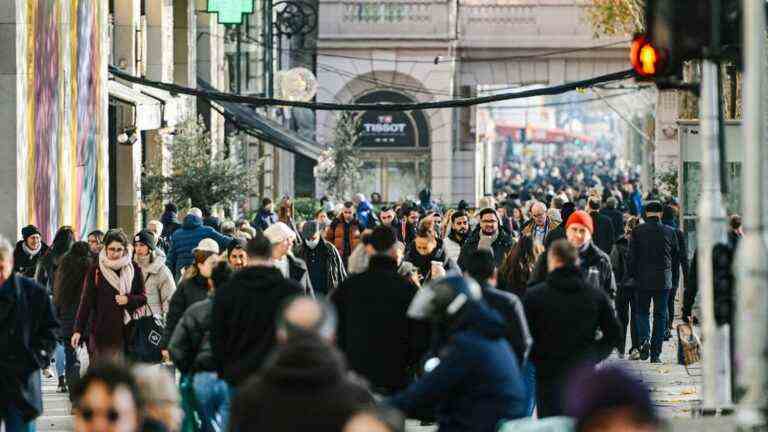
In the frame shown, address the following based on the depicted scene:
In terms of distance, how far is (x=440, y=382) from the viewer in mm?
8930

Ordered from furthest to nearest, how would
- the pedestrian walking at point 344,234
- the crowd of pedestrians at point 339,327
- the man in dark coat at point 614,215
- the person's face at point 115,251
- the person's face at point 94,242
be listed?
the man in dark coat at point 614,215
the pedestrian walking at point 344,234
the person's face at point 94,242
the person's face at point 115,251
the crowd of pedestrians at point 339,327

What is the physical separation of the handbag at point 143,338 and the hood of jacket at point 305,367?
323 inches

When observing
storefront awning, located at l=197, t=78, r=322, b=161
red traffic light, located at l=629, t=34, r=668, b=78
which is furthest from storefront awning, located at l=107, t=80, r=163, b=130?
red traffic light, located at l=629, t=34, r=668, b=78

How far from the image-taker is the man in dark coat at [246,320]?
10438 millimetres

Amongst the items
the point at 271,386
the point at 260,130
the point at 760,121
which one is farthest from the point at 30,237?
the point at 260,130

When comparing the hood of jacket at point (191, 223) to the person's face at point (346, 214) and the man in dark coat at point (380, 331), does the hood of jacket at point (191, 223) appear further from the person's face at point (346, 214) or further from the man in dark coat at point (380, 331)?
the man in dark coat at point (380, 331)

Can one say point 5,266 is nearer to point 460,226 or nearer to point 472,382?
point 472,382

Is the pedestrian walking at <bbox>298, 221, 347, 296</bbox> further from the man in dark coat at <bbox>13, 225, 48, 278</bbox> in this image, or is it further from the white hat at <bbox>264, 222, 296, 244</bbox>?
the white hat at <bbox>264, 222, 296, 244</bbox>

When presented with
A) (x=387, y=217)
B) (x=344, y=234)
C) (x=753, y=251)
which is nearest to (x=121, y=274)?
(x=753, y=251)

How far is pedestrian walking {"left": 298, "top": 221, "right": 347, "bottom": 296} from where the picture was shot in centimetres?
1984

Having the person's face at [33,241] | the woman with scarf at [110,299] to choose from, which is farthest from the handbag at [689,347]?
the person's face at [33,241]

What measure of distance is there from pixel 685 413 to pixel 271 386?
8367 millimetres

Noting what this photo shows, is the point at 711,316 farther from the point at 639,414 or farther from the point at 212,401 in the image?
the point at 639,414

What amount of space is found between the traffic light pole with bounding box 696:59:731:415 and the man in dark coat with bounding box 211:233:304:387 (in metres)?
2.20
